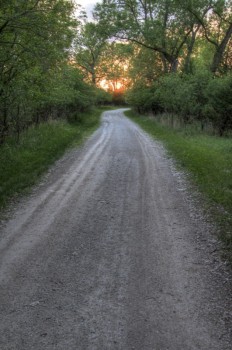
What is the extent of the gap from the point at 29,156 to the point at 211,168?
6930 millimetres

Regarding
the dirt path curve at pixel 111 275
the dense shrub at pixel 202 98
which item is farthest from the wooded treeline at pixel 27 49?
the dense shrub at pixel 202 98

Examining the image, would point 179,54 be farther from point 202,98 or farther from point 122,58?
point 202,98

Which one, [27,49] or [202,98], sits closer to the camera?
[27,49]

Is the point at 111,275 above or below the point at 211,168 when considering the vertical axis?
below

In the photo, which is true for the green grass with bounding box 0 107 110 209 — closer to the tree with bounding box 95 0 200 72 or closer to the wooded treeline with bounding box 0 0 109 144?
the wooded treeline with bounding box 0 0 109 144

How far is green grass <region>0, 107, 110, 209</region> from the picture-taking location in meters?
9.77

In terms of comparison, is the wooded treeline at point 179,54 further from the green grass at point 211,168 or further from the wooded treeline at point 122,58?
the green grass at point 211,168

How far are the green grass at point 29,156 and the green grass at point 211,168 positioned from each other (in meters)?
5.08

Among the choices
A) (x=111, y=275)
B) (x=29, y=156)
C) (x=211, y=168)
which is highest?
(x=211, y=168)

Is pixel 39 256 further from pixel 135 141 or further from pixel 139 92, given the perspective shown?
pixel 139 92

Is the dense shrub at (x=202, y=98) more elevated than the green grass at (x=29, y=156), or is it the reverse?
the dense shrub at (x=202, y=98)

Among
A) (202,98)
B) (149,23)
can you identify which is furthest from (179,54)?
(202,98)

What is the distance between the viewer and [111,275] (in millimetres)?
5105

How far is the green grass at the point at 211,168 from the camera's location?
25.2ft
